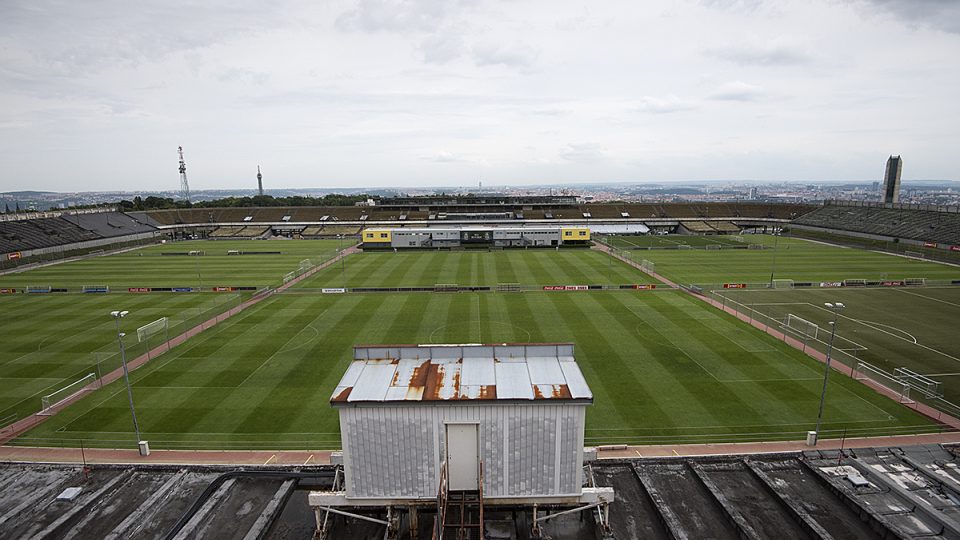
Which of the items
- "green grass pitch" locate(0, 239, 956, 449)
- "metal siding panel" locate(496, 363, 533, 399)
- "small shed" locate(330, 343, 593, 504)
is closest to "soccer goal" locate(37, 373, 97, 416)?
"green grass pitch" locate(0, 239, 956, 449)

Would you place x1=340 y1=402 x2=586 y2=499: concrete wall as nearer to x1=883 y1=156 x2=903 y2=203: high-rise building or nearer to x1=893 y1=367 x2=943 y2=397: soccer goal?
x1=893 y1=367 x2=943 y2=397: soccer goal

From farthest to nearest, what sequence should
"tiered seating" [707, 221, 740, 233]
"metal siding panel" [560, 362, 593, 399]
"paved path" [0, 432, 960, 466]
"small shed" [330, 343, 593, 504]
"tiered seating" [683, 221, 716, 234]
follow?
"tiered seating" [683, 221, 716, 234], "tiered seating" [707, 221, 740, 233], "paved path" [0, 432, 960, 466], "metal siding panel" [560, 362, 593, 399], "small shed" [330, 343, 593, 504]

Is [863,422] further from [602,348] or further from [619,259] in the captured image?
[619,259]

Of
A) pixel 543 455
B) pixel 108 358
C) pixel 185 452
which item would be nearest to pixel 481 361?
pixel 543 455

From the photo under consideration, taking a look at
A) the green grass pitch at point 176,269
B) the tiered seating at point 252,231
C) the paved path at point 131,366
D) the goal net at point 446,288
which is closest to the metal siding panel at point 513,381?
the paved path at point 131,366

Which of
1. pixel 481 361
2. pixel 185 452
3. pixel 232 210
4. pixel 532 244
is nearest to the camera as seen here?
pixel 481 361

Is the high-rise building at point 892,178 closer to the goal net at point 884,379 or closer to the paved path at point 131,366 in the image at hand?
the goal net at point 884,379

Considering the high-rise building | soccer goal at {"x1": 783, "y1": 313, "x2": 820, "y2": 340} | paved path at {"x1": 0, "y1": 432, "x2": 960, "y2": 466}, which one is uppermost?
the high-rise building
